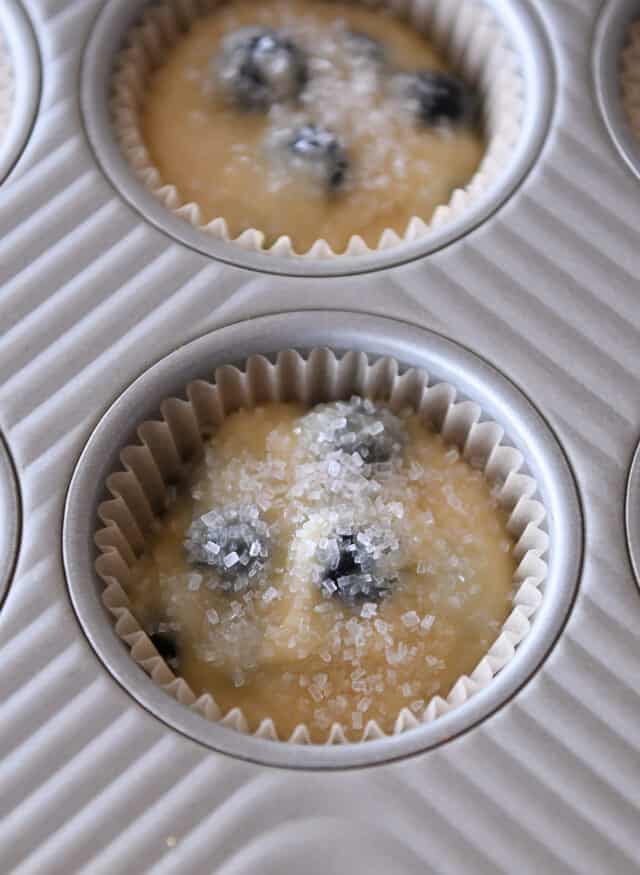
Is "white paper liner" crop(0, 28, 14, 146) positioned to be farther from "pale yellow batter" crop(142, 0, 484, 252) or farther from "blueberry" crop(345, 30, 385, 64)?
"blueberry" crop(345, 30, 385, 64)

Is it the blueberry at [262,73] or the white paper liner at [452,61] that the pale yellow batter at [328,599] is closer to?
the white paper liner at [452,61]

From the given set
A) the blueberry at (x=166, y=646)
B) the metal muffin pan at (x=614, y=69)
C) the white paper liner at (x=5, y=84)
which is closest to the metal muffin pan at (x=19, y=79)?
the white paper liner at (x=5, y=84)

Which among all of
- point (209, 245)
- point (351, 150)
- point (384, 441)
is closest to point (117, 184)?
point (209, 245)

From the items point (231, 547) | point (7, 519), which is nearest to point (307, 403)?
point (231, 547)

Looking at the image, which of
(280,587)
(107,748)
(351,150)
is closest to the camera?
(107,748)

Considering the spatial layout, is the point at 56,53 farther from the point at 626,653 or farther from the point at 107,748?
the point at 626,653

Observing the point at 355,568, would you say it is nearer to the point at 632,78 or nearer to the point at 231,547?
the point at 231,547

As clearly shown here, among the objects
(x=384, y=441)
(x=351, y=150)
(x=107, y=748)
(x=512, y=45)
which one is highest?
(x=512, y=45)
